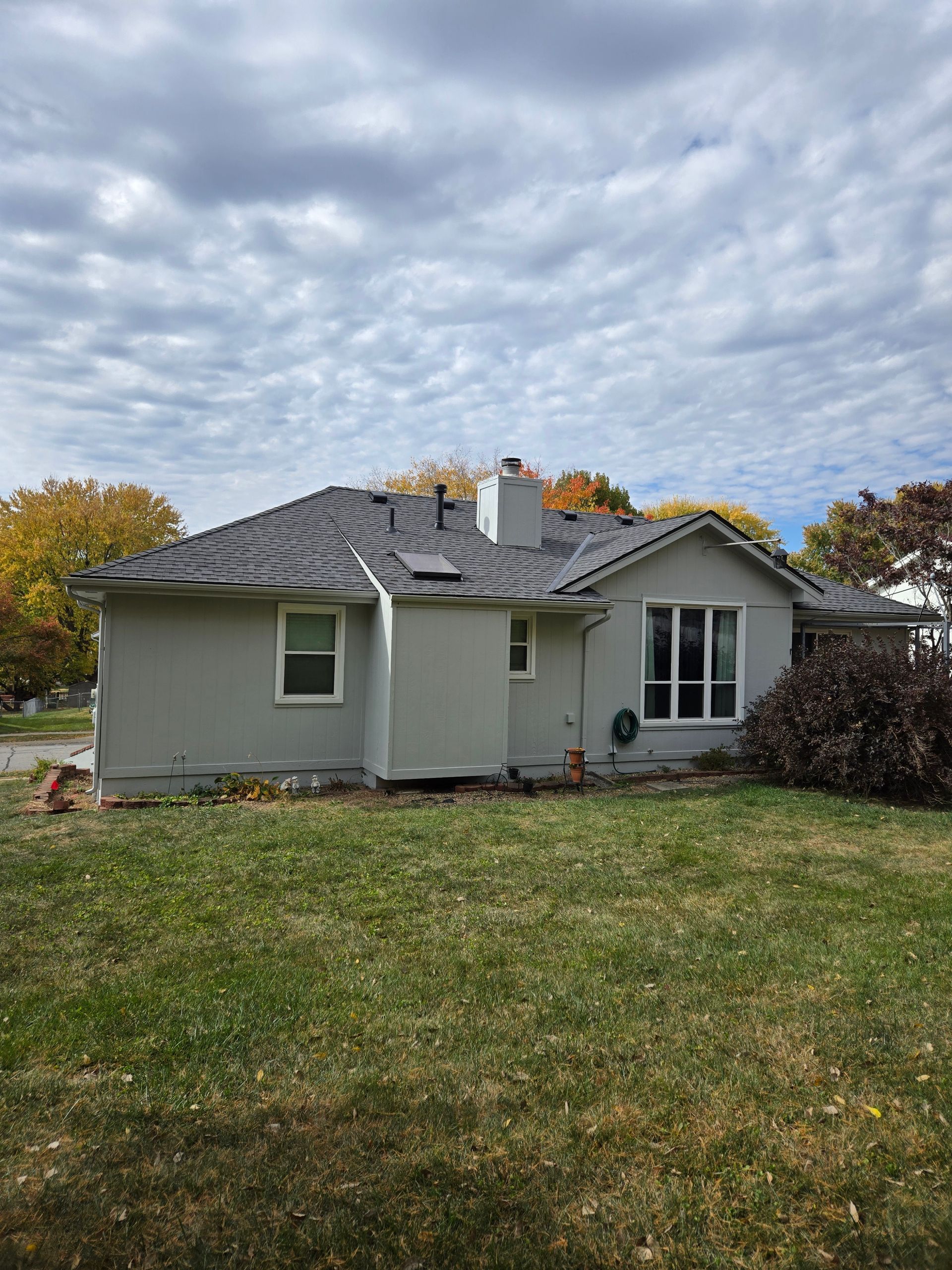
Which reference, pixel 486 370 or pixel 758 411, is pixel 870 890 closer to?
pixel 486 370

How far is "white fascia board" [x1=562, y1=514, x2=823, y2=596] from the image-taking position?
1135 centimetres

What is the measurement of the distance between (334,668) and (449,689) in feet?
6.15

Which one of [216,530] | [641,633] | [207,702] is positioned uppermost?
[216,530]

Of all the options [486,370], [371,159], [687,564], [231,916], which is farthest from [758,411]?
[231,916]

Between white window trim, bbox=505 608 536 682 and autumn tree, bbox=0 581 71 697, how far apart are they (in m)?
24.8

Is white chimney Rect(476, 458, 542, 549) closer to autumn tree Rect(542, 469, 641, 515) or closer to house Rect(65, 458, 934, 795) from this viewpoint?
house Rect(65, 458, 934, 795)

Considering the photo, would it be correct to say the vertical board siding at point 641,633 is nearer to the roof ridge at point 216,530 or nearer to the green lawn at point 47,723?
the roof ridge at point 216,530

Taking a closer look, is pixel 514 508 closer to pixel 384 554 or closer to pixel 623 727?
pixel 384 554

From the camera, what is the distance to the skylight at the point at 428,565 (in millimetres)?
10484

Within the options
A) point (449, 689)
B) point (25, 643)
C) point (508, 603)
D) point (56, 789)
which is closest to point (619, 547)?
point (508, 603)

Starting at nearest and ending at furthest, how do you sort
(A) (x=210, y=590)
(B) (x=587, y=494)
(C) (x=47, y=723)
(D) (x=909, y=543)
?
(A) (x=210, y=590)
(D) (x=909, y=543)
(C) (x=47, y=723)
(B) (x=587, y=494)

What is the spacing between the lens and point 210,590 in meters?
9.47

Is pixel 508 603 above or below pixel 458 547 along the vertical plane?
below

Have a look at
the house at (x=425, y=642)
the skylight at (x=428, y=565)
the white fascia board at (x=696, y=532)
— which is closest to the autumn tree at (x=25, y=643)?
the house at (x=425, y=642)
